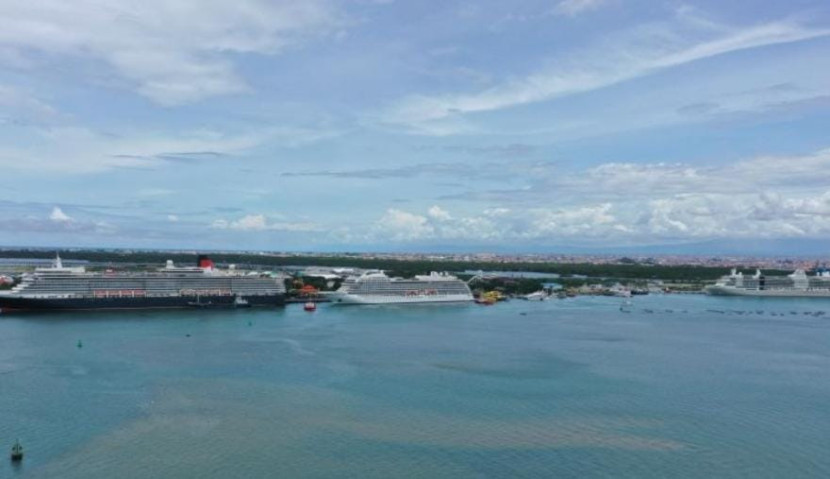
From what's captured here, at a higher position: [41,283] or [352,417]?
[41,283]

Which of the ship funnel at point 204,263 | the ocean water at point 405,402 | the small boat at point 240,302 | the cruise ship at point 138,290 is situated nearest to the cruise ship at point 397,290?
the cruise ship at point 138,290

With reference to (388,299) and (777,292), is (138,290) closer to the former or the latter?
(388,299)

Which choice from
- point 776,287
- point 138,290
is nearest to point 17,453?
point 138,290

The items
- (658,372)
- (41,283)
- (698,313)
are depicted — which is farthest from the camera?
(698,313)

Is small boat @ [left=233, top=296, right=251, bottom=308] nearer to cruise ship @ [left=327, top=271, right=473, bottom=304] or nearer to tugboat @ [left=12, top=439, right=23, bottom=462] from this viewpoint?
cruise ship @ [left=327, top=271, right=473, bottom=304]

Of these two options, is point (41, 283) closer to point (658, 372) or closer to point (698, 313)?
point (658, 372)

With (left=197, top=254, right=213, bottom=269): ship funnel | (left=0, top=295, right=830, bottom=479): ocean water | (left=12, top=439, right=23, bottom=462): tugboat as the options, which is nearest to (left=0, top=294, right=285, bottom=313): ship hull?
(left=0, top=295, right=830, bottom=479): ocean water

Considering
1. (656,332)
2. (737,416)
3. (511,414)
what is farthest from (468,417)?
(656,332)
